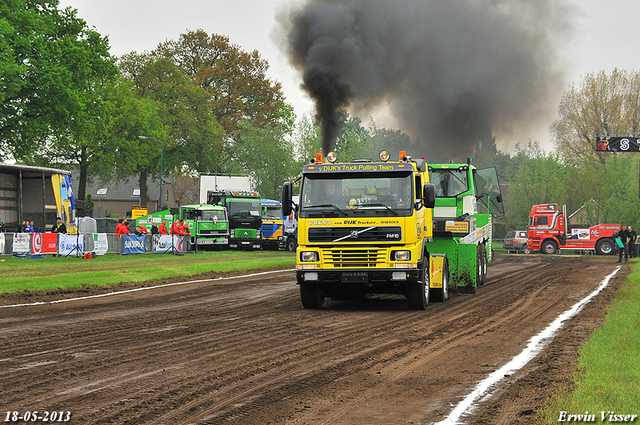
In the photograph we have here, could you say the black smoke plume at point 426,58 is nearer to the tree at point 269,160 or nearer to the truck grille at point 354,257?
the truck grille at point 354,257

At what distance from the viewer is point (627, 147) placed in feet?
123

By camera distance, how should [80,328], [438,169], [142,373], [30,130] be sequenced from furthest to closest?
[30,130] < [438,169] < [80,328] < [142,373]

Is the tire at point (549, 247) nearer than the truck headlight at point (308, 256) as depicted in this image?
No

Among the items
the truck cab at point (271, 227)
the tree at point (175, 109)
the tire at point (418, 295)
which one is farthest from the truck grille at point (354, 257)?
the tree at point (175, 109)

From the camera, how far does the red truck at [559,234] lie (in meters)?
48.0

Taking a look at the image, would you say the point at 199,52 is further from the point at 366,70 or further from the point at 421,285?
the point at 421,285

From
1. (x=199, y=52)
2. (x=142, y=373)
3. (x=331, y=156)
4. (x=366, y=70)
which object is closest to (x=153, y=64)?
(x=199, y=52)

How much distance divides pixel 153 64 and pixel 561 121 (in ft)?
118

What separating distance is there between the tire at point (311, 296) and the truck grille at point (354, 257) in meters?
0.94

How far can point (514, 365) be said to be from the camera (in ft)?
26.0

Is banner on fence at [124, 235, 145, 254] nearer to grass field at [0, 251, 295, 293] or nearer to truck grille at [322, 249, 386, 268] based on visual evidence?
grass field at [0, 251, 295, 293]

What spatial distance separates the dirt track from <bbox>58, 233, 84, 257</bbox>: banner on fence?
46.4ft

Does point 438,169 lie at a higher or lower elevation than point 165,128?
lower

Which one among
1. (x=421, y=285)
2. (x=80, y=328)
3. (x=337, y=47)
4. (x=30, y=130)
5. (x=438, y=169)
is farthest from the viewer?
(x=30, y=130)
